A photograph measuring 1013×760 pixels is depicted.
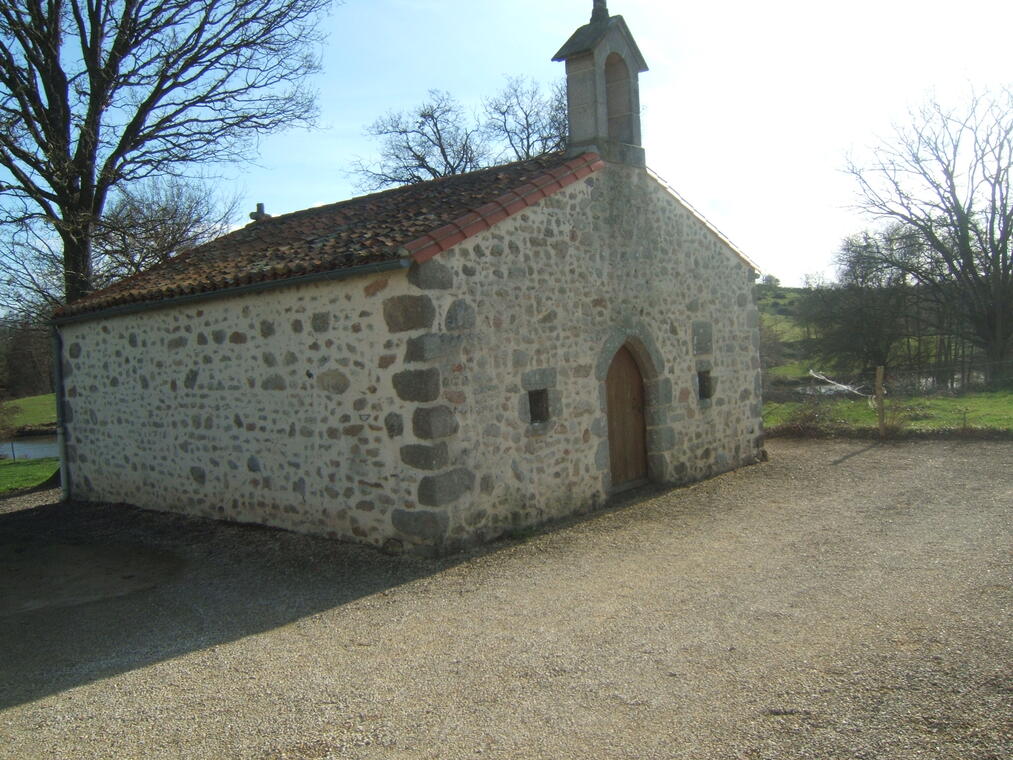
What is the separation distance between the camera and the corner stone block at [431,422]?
697cm

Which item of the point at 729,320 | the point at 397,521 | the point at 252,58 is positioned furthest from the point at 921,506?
the point at 252,58

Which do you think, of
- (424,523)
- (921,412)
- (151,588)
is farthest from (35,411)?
(921,412)

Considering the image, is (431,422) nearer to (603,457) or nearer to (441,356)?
(441,356)

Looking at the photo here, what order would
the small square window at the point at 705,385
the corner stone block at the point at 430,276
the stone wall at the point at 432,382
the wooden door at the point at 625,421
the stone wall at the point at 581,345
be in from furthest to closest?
the small square window at the point at 705,385, the wooden door at the point at 625,421, the stone wall at the point at 581,345, the stone wall at the point at 432,382, the corner stone block at the point at 430,276

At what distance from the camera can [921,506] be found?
844 cm

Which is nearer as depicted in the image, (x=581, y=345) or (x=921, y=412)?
(x=581, y=345)

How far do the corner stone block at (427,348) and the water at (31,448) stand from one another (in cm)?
2245

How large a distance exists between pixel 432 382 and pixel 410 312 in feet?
2.16

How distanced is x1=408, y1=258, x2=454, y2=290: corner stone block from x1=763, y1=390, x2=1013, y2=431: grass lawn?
9713 mm

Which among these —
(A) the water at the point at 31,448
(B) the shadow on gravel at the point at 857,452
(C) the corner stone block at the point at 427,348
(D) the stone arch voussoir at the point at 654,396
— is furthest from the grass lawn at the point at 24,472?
(B) the shadow on gravel at the point at 857,452

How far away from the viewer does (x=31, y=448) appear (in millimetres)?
27875

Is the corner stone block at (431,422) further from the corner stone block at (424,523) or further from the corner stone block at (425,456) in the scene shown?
the corner stone block at (424,523)

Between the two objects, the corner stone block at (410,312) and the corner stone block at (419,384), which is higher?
the corner stone block at (410,312)

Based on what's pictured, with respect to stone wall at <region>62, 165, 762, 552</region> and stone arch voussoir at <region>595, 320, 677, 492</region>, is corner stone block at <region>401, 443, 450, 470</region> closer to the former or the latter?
stone wall at <region>62, 165, 762, 552</region>
